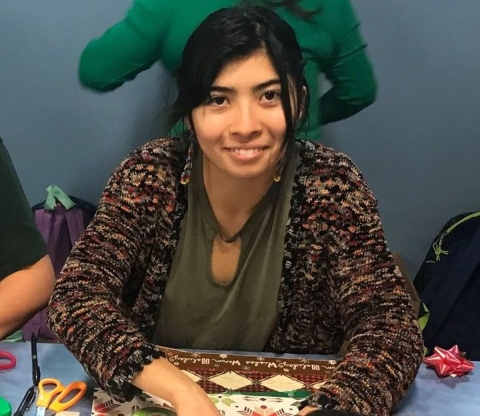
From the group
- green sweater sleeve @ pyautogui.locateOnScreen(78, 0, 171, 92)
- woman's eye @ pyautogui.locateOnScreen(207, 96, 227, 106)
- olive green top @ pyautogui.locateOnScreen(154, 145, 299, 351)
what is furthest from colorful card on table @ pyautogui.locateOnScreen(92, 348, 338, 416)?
green sweater sleeve @ pyautogui.locateOnScreen(78, 0, 171, 92)

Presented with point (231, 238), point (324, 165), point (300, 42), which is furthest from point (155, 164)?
point (300, 42)

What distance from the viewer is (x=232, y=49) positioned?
95 cm

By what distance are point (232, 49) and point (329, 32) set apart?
536 millimetres

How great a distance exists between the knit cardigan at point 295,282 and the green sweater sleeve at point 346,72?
434 mm

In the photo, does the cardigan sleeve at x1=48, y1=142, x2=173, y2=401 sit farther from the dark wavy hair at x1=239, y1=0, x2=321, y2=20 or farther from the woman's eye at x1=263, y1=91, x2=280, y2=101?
the dark wavy hair at x1=239, y1=0, x2=321, y2=20

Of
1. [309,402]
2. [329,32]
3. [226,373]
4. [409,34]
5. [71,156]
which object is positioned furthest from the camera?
[71,156]

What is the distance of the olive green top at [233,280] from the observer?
3.55 ft

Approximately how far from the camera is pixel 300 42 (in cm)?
138

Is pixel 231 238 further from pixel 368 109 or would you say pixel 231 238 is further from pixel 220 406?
pixel 368 109

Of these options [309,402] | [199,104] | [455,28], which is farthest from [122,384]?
[455,28]

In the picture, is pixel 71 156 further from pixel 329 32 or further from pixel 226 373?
pixel 226 373

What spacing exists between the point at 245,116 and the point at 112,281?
313mm

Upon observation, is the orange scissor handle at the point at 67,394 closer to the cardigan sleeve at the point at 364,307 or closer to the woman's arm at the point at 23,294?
the woman's arm at the point at 23,294

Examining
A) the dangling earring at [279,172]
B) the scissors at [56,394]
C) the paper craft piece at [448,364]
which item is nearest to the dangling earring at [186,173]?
the dangling earring at [279,172]
